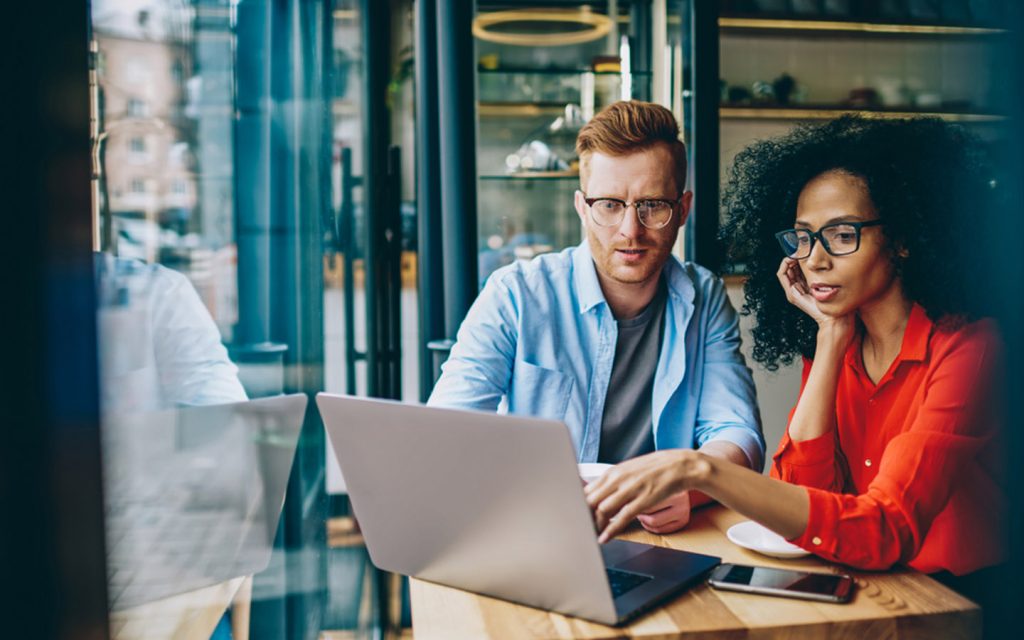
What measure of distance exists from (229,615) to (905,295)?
123 centimetres

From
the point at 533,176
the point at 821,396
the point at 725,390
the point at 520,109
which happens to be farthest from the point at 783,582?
the point at 520,109

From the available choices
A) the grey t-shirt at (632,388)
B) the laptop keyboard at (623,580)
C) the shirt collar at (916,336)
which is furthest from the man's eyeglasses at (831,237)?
the laptop keyboard at (623,580)

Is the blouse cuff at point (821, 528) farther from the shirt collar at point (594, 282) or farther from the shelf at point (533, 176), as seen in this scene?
the shelf at point (533, 176)

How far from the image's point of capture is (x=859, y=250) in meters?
1.36

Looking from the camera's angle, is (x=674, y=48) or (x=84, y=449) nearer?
(x=84, y=449)

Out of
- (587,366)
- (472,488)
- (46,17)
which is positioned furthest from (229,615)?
(46,17)

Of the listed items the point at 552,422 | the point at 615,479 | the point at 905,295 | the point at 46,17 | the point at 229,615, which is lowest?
the point at 229,615

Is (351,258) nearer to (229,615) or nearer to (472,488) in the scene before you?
(229,615)

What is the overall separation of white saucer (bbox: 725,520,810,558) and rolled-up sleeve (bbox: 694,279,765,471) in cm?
40

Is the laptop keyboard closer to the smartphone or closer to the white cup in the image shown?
the smartphone

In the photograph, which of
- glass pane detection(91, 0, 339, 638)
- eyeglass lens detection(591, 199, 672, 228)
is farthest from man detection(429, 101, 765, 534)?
glass pane detection(91, 0, 339, 638)

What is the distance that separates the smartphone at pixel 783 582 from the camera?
0.97 m

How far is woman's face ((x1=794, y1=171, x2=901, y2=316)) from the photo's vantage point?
1371mm

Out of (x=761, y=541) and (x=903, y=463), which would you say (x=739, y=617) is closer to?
(x=761, y=541)
